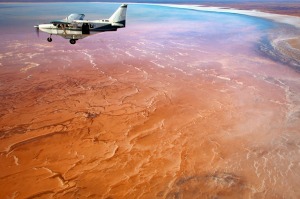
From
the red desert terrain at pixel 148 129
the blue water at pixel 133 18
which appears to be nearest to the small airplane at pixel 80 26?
the red desert terrain at pixel 148 129

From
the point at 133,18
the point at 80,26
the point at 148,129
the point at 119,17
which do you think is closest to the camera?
the point at 148,129

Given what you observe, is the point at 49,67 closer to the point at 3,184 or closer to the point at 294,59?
the point at 3,184

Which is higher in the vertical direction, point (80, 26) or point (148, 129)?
point (80, 26)

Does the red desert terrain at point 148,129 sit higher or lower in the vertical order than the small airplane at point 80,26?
lower

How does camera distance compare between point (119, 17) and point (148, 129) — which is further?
point (119, 17)

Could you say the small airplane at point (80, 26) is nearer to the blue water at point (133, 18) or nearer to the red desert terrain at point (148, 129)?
the red desert terrain at point (148, 129)

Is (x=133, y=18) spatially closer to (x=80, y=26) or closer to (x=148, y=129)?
(x=80, y=26)

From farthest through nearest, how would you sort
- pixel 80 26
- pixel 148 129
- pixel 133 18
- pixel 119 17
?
pixel 133 18
pixel 119 17
pixel 80 26
pixel 148 129

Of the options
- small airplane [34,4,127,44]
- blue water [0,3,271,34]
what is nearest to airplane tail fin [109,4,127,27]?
small airplane [34,4,127,44]

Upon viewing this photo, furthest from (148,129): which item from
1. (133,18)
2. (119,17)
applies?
(133,18)

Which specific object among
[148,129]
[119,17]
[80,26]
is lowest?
[148,129]

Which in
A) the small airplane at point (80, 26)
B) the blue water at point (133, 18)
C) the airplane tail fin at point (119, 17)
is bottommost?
the blue water at point (133, 18)
